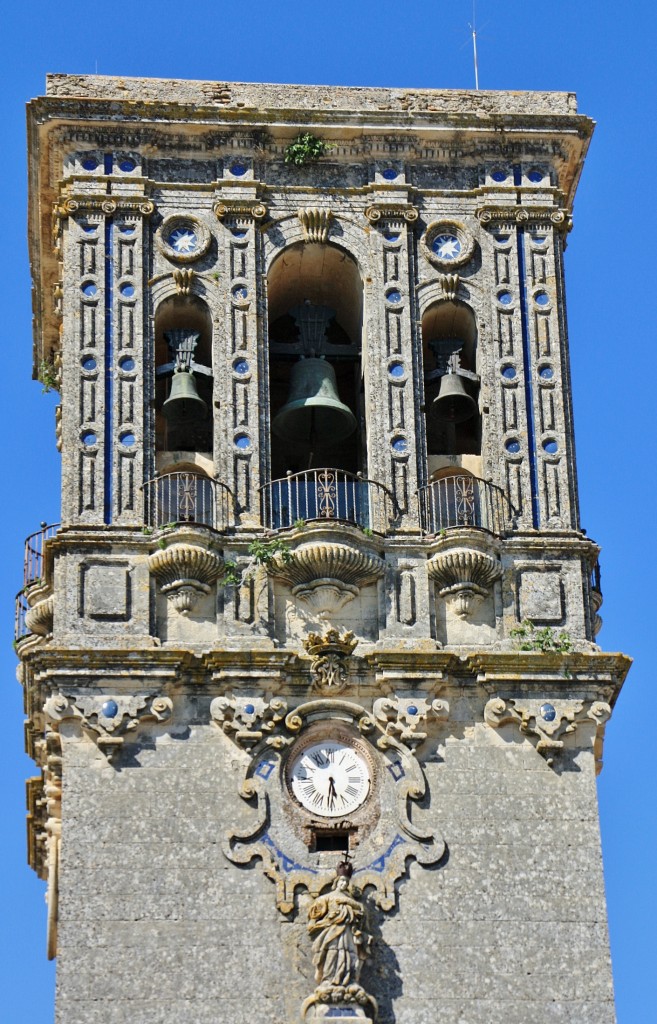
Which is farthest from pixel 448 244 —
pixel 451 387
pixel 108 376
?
pixel 108 376

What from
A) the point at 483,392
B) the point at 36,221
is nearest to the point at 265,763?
the point at 483,392

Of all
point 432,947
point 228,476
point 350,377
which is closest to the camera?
point 432,947

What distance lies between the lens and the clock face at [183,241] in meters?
45.3

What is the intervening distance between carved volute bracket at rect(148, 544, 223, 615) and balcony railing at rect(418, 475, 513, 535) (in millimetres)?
2890

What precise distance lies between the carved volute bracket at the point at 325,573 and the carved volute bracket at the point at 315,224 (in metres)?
4.90

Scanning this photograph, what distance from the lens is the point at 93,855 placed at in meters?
40.8

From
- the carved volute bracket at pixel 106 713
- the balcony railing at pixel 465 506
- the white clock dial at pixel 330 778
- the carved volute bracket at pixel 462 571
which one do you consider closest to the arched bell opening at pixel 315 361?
the balcony railing at pixel 465 506

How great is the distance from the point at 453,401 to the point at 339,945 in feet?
27.6

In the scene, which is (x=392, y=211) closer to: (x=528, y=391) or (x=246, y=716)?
(x=528, y=391)

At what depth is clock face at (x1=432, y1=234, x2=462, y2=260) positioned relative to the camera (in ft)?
150

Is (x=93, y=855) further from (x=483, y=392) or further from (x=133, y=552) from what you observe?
(x=483, y=392)

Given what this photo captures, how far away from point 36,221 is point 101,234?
2.33 meters

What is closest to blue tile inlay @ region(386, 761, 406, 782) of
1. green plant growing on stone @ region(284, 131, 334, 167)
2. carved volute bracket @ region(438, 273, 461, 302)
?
carved volute bracket @ region(438, 273, 461, 302)

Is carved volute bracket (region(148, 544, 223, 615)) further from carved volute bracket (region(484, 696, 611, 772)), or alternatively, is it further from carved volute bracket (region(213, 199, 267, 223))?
carved volute bracket (region(213, 199, 267, 223))
